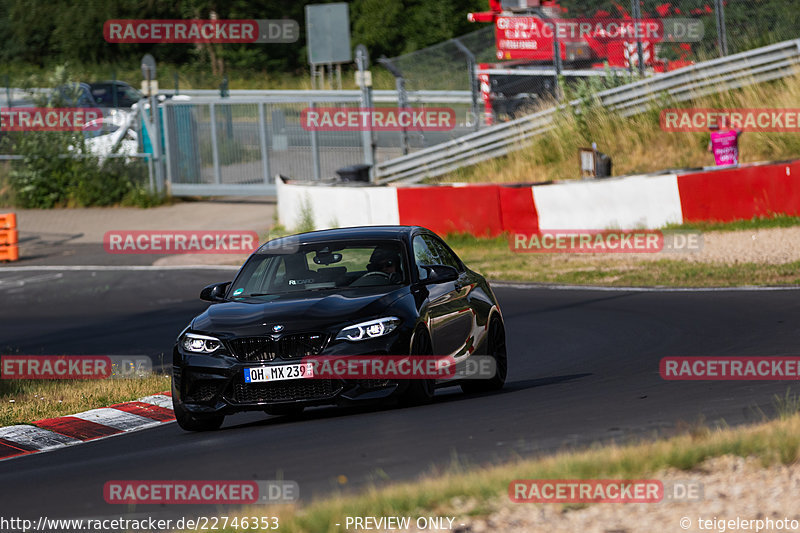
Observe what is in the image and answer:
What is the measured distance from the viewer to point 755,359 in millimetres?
10883

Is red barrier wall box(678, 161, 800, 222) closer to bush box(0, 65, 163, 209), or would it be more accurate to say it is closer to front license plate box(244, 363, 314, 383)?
front license plate box(244, 363, 314, 383)

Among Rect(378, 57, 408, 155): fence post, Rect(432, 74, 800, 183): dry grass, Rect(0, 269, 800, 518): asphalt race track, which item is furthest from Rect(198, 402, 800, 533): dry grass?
Rect(378, 57, 408, 155): fence post

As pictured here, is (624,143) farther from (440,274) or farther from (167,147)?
(440,274)

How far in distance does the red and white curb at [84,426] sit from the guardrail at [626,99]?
1735 cm

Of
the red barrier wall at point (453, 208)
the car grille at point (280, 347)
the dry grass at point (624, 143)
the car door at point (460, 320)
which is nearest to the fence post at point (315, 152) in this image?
the dry grass at point (624, 143)

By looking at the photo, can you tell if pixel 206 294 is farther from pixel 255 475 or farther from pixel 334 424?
pixel 255 475

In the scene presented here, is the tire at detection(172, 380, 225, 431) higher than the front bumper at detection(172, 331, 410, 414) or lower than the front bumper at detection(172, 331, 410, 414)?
lower

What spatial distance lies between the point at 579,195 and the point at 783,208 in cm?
340

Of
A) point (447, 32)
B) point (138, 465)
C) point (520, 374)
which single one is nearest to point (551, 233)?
point (520, 374)

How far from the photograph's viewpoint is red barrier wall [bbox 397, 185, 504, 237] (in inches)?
905

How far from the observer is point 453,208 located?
76.3 feet

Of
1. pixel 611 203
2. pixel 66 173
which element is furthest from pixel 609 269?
pixel 66 173

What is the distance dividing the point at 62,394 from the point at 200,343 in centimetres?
340

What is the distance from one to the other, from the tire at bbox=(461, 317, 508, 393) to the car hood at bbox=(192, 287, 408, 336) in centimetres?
138
